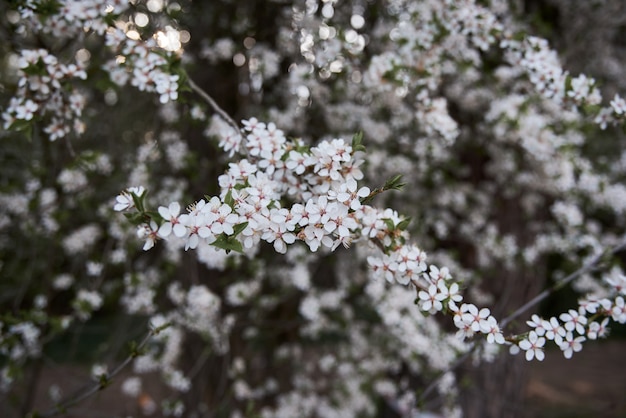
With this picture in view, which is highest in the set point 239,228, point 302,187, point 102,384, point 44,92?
point 239,228

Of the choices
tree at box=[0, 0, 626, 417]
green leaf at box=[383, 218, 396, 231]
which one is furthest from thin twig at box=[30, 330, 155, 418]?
green leaf at box=[383, 218, 396, 231]

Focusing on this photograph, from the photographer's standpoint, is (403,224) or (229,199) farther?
(403,224)

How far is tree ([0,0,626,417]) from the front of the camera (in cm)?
167

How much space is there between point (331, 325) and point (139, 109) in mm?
2020

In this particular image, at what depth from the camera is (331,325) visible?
3.55 metres

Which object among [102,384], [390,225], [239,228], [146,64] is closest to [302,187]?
[390,225]

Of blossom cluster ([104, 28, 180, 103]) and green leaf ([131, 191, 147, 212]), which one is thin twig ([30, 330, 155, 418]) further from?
blossom cluster ([104, 28, 180, 103])

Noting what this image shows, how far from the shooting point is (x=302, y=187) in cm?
167

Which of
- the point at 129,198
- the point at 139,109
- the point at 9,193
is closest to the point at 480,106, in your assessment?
the point at 139,109

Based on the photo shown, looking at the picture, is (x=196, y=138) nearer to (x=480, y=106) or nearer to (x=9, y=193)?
(x=9, y=193)

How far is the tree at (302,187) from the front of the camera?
1674 millimetres

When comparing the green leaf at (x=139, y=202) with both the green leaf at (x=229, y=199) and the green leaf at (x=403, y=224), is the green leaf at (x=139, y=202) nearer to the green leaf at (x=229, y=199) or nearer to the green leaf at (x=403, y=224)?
the green leaf at (x=229, y=199)

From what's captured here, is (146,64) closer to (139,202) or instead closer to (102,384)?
(139,202)

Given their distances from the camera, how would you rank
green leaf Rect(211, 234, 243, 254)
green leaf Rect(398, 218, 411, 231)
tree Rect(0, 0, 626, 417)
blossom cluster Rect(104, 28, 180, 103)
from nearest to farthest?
Answer: green leaf Rect(211, 234, 243, 254) < green leaf Rect(398, 218, 411, 231) < tree Rect(0, 0, 626, 417) < blossom cluster Rect(104, 28, 180, 103)
